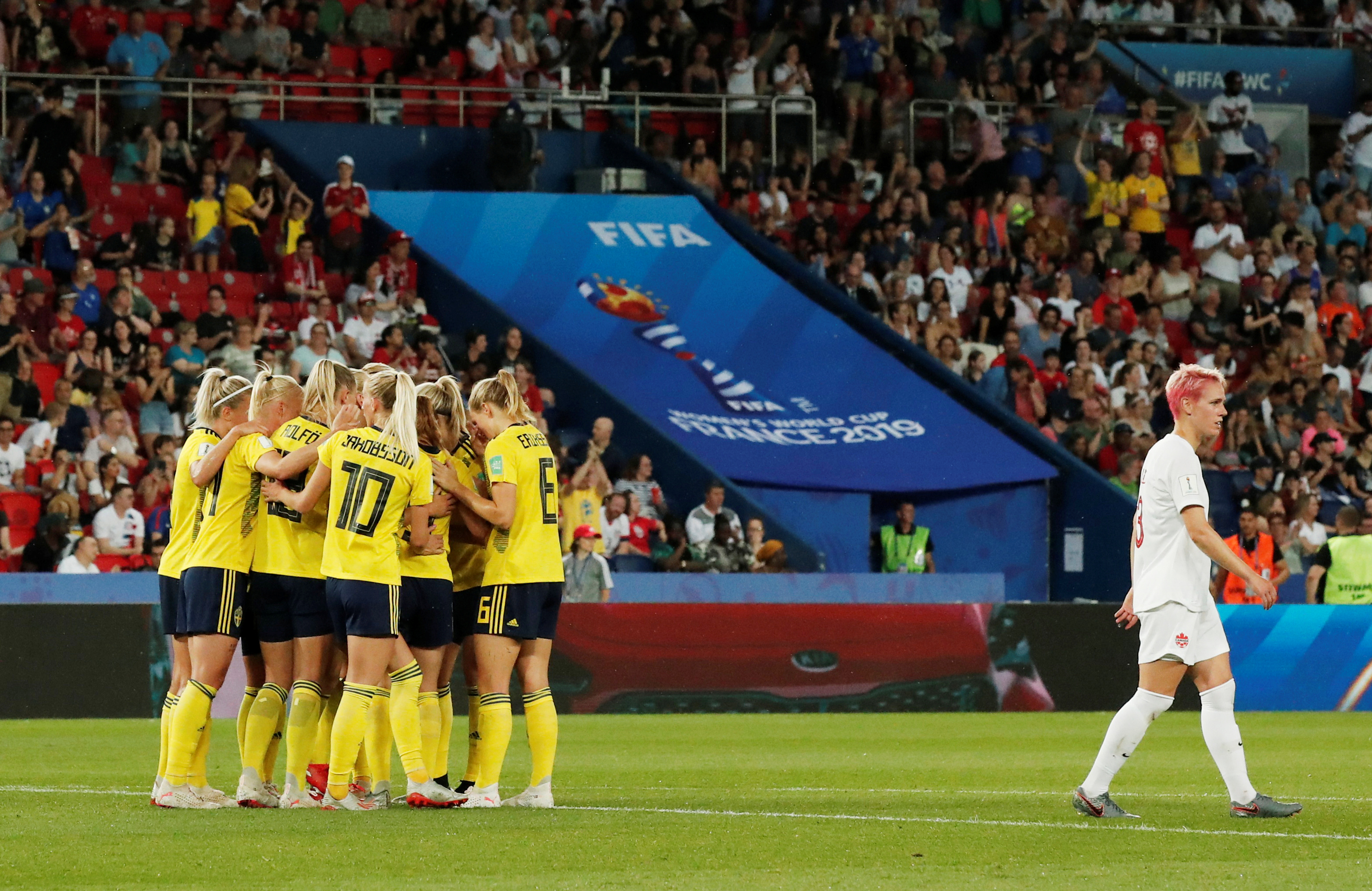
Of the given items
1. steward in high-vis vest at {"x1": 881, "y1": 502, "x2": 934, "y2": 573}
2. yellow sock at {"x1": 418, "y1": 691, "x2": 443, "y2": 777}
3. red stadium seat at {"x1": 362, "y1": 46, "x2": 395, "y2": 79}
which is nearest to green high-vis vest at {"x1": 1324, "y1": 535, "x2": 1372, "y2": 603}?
steward in high-vis vest at {"x1": 881, "y1": 502, "x2": 934, "y2": 573}

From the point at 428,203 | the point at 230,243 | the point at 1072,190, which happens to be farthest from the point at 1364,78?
the point at 230,243

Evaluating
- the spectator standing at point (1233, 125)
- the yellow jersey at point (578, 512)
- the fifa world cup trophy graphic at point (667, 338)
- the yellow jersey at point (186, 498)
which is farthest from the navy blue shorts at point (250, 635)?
the spectator standing at point (1233, 125)

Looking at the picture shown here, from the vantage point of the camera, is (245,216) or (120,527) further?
(245,216)

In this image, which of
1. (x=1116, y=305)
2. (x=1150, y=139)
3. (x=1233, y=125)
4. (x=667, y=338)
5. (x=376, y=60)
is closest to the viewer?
(x=667, y=338)

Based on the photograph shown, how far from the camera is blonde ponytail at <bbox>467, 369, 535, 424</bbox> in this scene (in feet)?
33.0

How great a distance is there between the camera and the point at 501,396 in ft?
33.0

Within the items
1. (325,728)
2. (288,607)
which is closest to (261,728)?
(325,728)

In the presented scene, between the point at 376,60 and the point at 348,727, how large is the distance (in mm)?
18151

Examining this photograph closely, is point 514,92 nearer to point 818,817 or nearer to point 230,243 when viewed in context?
point 230,243

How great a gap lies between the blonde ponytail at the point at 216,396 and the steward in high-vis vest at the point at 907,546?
12.5 m

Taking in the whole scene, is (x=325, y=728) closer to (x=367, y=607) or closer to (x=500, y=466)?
(x=367, y=607)

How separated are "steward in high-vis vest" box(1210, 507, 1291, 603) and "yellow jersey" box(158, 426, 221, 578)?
12.4 meters

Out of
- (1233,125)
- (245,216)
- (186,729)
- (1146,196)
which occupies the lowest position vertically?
(186,729)

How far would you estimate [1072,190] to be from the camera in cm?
2839
